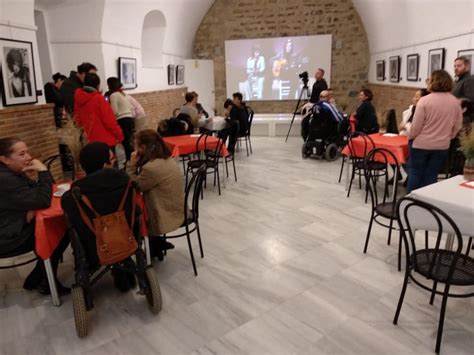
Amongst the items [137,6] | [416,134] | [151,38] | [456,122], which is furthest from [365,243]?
[151,38]

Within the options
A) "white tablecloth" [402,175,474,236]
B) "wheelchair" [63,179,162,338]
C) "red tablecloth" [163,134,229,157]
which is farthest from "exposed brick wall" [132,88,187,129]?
"white tablecloth" [402,175,474,236]

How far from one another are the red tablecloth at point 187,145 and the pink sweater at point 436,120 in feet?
7.99

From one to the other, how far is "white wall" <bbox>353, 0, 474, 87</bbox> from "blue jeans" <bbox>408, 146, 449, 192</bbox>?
2.53 meters

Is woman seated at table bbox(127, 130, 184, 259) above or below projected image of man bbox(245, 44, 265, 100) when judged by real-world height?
below

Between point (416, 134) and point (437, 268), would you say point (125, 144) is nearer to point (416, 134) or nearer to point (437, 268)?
point (416, 134)

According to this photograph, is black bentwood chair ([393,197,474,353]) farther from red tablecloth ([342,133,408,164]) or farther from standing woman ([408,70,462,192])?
red tablecloth ([342,133,408,164])

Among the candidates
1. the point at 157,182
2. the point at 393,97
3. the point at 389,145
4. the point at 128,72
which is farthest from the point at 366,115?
the point at 128,72

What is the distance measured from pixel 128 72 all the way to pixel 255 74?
182 inches

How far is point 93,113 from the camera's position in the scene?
14.5 ft

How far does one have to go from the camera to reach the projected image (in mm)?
10383

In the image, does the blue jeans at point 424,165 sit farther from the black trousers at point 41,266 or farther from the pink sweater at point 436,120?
the black trousers at point 41,266

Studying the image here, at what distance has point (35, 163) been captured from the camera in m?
2.62

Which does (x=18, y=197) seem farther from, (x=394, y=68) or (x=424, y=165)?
(x=394, y=68)

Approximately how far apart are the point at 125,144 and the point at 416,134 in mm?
4102
